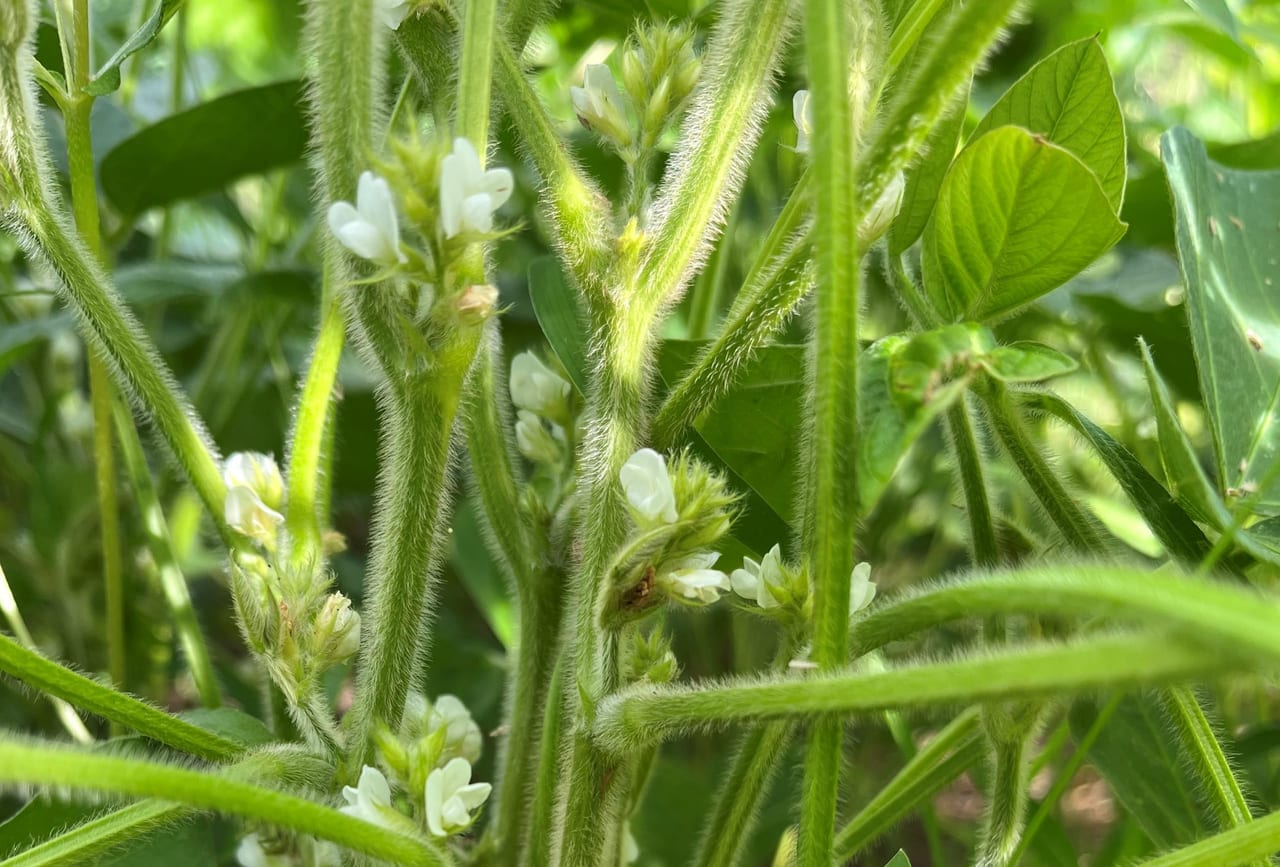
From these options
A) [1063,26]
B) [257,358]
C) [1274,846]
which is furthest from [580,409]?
[1063,26]

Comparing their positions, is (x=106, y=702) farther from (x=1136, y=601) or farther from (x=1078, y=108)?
(x=1078, y=108)

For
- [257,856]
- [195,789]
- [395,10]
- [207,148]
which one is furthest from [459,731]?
[207,148]

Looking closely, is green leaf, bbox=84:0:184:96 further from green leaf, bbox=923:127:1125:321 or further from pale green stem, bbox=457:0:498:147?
green leaf, bbox=923:127:1125:321

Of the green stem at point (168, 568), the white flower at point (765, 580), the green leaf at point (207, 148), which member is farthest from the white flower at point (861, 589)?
the green leaf at point (207, 148)

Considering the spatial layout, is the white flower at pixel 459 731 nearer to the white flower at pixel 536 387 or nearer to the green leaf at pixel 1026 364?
the white flower at pixel 536 387

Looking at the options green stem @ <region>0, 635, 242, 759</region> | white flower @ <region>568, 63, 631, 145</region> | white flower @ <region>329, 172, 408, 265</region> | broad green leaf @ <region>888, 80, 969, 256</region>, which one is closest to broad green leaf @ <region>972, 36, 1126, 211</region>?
broad green leaf @ <region>888, 80, 969, 256</region>

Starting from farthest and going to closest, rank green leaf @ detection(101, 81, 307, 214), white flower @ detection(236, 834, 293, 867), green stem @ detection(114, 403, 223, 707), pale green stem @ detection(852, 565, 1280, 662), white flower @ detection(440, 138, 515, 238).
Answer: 1. green leaf @ detection(101, 81, 307, 214)
2. green stem @ detection(114, 403, 223, 707)
3. white flower @ detection(236, 834, 293, 867)
4. white flower @ detection(440, 138, 515, 238)
5. pale green stem @ detection(852, 565, 1280, 662)
